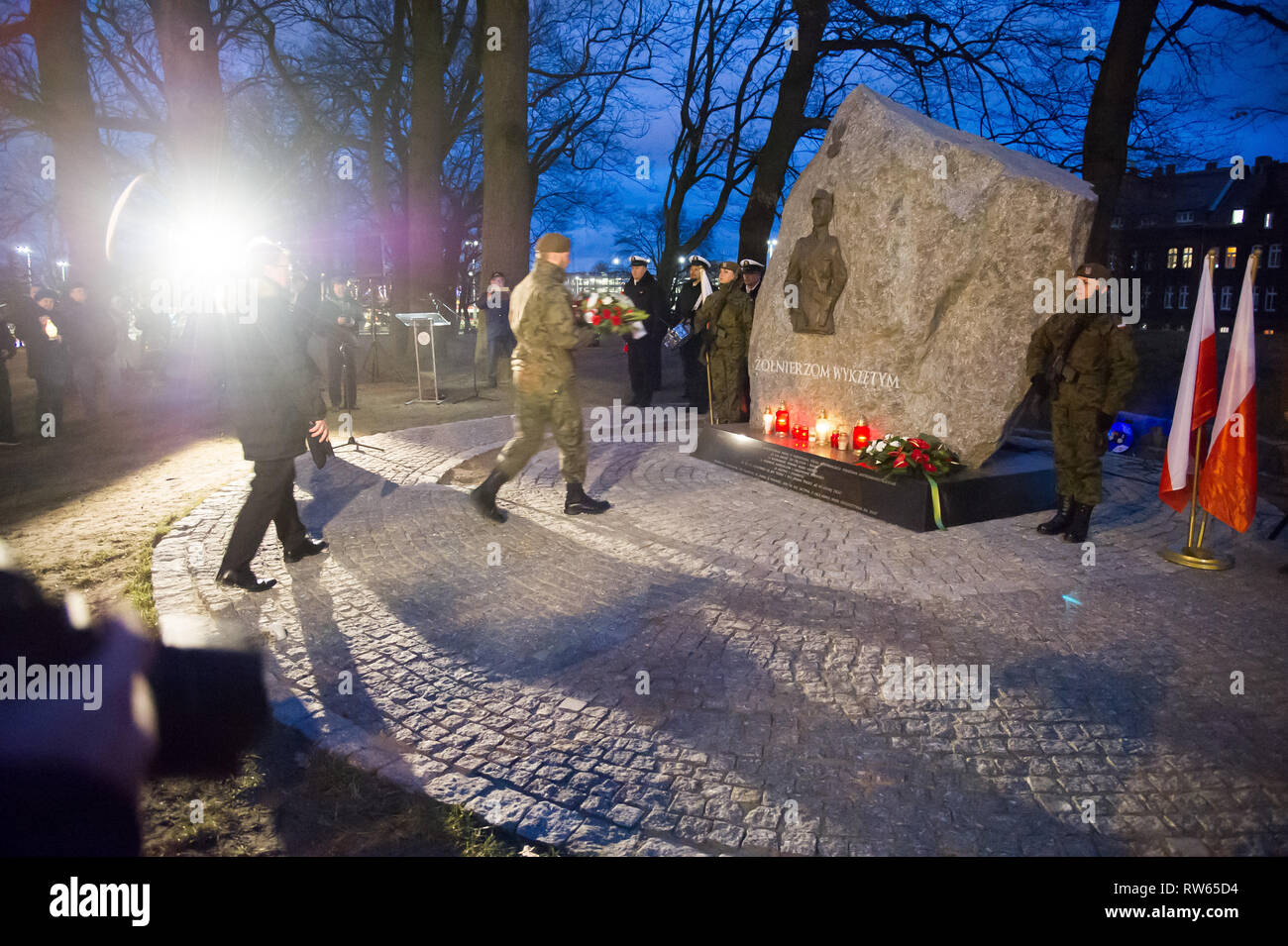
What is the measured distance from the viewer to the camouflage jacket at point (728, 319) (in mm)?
9727

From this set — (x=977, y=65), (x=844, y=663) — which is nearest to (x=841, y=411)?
(x=844, y=663)

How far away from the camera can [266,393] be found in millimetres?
5137

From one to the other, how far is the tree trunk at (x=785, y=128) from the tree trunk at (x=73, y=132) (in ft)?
43.8

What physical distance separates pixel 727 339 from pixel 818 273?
2309mm

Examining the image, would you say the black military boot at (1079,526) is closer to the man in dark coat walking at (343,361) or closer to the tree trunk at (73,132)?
the man in dark coat walking at (343,361)

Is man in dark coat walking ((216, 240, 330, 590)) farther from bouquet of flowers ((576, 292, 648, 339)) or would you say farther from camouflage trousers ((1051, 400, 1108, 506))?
camouflage trousers ((1051, 400, 1108, 506))

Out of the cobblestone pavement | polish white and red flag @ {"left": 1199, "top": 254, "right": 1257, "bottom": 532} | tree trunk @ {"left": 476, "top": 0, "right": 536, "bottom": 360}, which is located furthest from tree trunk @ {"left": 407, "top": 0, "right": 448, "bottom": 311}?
polish white and red flag @ {"left": 1199, "top": 254, "right": 1257, "bottom": 532}

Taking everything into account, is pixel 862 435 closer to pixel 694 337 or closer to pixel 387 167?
pixel 694 337

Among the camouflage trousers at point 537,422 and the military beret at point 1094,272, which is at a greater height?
the military beret at point 1094,272

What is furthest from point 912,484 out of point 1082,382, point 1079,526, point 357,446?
point 357,446

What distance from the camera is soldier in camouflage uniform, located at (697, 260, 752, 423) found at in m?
9.76

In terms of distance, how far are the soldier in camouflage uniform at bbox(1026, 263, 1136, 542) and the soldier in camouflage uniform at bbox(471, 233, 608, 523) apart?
147 inches

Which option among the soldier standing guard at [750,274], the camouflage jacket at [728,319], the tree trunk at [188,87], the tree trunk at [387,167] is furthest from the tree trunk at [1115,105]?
the tree trunk at [188,87]

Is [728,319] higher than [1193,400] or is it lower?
higher
